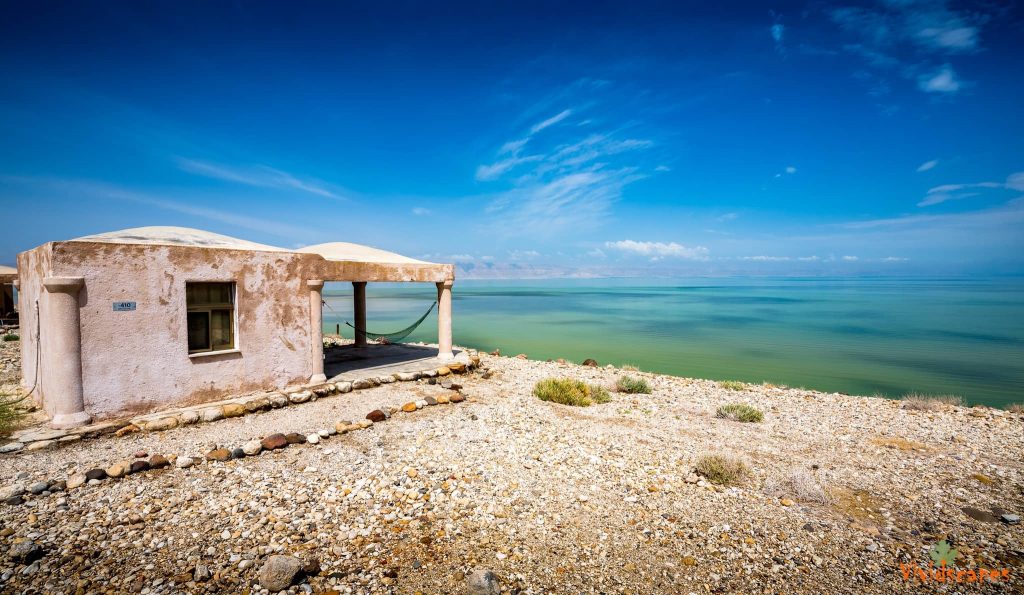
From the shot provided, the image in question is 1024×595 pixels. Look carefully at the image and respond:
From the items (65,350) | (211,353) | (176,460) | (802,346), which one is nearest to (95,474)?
(176,460)

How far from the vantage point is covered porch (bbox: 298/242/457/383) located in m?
10.6

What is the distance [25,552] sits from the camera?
14.6ft

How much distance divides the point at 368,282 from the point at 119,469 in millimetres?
6996

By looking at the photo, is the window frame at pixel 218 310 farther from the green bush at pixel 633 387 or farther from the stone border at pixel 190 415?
the green bush at pixel 633 387

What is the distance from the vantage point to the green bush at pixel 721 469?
6.77 m

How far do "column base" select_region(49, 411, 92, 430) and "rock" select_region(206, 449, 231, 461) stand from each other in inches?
105

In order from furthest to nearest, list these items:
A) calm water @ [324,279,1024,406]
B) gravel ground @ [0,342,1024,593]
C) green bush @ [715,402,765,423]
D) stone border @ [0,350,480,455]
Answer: calm water @ [324,279,1024,406]
green bush @ [715,402,765,423]
stone border @ [0,350,480,455]
gravel ground @ [0,342,1024,593]

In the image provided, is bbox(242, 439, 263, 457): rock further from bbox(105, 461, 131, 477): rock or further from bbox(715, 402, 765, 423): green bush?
bbox(715, 402, 765, 423): green bush

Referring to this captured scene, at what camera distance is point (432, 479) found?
6.58 metres

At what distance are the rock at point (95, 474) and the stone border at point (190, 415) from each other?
1.77m

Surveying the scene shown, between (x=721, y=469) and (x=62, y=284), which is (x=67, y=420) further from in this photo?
(x=721, y=469)

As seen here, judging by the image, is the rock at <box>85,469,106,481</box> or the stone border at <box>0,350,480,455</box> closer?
the rock at <box>85,469,106,481</box>

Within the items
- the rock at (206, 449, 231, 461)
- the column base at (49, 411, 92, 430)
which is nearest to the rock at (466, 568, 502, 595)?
the rock at (206, 449, 231, 461)

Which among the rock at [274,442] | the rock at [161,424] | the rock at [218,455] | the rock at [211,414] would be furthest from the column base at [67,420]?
the rock at [274,442]
